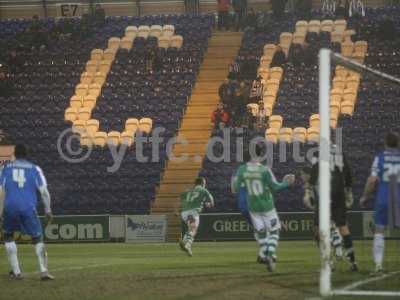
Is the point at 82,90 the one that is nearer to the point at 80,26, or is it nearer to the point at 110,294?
the point at 80,26

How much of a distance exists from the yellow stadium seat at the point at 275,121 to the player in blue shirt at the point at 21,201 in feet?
61.7

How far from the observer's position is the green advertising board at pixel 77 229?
2969 cm

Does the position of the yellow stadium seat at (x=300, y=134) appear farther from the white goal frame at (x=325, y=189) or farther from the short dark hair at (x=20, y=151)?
→ the white goal frame at (x=325, y=189)

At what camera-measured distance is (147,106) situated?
34.8 metres

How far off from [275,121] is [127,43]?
9341 millimetres

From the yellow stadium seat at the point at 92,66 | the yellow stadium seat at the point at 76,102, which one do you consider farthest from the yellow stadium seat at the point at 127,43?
the yellow stadium seat at the point at 76,102

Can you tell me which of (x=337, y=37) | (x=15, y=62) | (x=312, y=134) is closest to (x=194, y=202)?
(x=312, y=134)

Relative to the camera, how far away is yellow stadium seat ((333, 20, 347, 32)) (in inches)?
1462

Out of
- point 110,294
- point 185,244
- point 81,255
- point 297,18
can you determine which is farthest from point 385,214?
point 297,18

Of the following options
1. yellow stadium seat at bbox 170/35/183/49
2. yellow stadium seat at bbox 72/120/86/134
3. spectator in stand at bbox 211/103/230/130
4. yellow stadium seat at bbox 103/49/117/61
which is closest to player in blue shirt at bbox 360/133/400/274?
spectator in stand at bbox 211/103/230/130

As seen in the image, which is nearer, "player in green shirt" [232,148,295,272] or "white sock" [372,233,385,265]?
"white sock" [372,233,385,265]

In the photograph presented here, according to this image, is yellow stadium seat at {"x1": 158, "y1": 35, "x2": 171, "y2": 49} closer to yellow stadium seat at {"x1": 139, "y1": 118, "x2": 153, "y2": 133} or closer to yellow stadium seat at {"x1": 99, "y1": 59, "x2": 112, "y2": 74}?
yellow stadium seat at {"x1": 99, "y1": 59, "x2": 112, "y2": 74}

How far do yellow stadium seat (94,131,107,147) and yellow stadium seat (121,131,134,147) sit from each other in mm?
706

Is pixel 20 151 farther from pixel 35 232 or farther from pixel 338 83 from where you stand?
pixel 338 83
